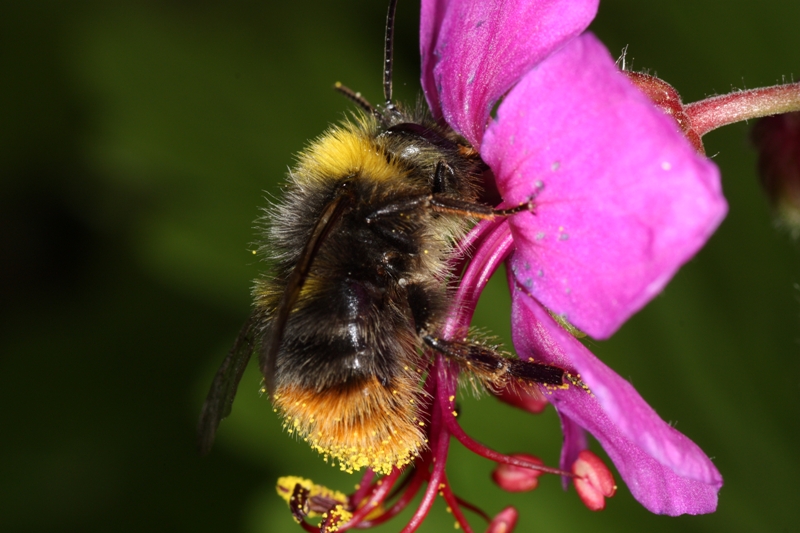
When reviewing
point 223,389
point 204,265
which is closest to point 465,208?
point 223,389

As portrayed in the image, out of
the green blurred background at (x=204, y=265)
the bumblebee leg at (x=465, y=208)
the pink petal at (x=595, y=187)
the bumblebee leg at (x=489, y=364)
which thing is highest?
the pink petal at (x=595, y=187)

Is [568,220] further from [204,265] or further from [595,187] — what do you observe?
[204,265]

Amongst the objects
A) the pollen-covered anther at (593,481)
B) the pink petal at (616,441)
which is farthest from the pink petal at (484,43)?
the pollen-covered anther at (593,481)

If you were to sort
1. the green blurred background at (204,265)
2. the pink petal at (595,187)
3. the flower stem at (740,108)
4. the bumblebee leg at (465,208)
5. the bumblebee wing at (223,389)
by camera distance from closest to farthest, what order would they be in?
the pink petal at (595,187) → the bumblebee leg at (465,208) → the bumblebee wing at (223,389) → the flower stem at (740,108) → the green blurred background at (204,265)

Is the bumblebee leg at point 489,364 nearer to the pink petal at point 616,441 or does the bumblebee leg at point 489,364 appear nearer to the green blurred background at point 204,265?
the pink petal at point 616,441

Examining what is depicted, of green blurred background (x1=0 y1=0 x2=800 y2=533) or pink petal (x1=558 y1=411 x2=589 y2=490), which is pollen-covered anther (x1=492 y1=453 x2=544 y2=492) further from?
green blurred background (x1=0 y1=0 x2=800 y2=533)

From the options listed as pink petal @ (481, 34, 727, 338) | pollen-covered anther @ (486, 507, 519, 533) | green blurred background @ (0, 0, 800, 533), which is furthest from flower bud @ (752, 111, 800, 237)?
green blurred background @ (0, 0, 800, 533)
